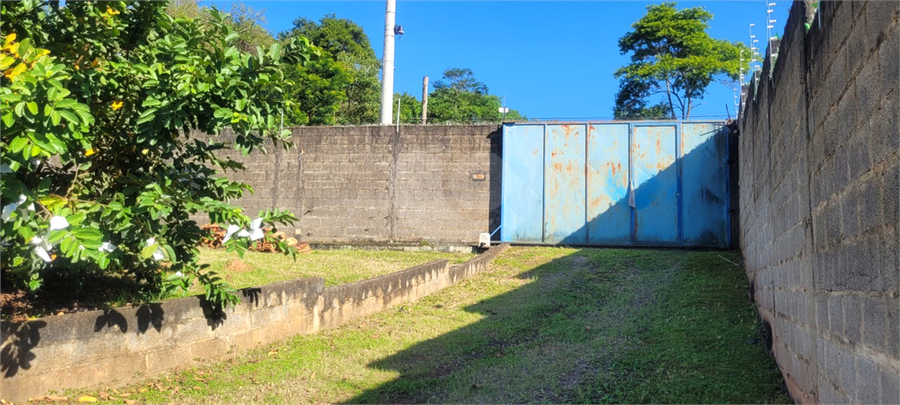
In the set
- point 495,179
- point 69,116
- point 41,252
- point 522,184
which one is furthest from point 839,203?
point 495,179

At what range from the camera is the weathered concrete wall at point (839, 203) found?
8.06 ft

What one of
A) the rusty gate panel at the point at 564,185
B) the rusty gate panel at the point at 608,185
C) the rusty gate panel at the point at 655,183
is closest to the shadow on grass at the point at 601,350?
the rusty gate panel at the point at 655,183

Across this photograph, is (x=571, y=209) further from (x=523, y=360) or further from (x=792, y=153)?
(x=792, y=153)

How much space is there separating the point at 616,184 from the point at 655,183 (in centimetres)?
84

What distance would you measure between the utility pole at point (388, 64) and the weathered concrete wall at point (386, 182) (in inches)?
205

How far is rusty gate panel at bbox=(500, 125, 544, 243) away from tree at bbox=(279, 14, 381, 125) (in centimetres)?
1098

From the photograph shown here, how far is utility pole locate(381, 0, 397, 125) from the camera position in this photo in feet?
71.7

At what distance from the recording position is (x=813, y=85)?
12.6 feet

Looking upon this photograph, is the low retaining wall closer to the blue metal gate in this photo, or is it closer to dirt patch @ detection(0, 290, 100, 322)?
dirt patch @ detection(0, 290, 100, 322)

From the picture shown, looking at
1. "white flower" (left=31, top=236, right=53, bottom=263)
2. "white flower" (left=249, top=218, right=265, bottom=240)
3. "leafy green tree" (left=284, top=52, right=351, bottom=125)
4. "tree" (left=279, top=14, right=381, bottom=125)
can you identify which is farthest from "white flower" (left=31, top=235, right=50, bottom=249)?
"leafy green tree" (left=284, top=52, right=351, bottom=125)

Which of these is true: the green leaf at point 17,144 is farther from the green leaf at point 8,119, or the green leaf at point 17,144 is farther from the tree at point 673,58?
the tree at point 673,58

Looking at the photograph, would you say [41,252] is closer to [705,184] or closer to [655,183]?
[655,183]

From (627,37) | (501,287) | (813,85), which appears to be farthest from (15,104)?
(627,37)

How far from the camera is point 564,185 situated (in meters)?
15.3
